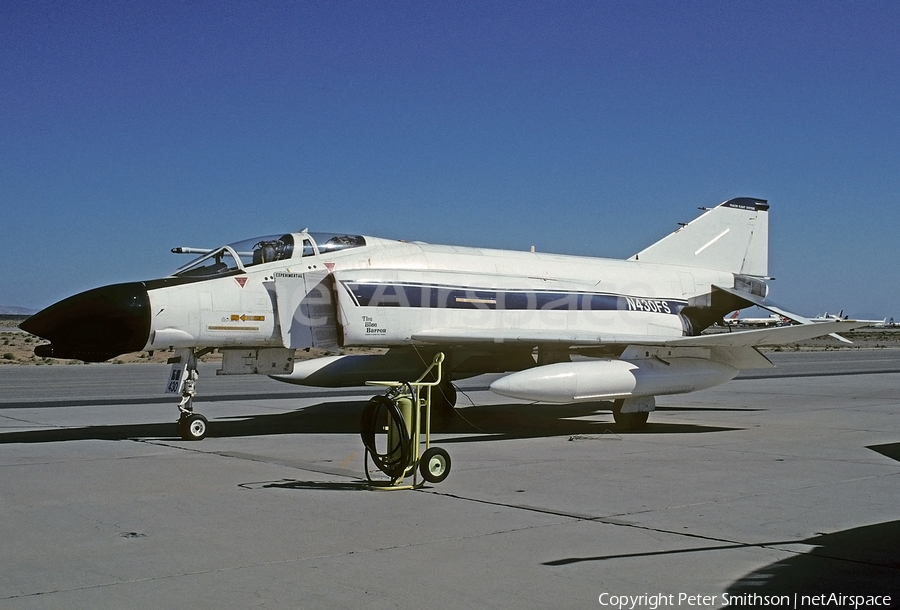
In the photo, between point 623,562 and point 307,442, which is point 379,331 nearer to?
point 307,442

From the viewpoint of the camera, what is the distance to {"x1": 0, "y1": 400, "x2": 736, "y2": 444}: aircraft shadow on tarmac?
12.6 metres

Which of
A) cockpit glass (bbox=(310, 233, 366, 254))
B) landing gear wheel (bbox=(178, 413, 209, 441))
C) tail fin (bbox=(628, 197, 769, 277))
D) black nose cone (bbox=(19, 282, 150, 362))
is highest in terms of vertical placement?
tail fin (bbox=(628, 197, 769, 277))

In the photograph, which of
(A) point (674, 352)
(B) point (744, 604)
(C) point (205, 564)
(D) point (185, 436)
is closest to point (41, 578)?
(C) point (205, 564)

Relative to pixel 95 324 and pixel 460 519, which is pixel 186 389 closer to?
pixel 95 324

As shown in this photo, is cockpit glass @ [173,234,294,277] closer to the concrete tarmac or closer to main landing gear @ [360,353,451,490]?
the concrete tarmac

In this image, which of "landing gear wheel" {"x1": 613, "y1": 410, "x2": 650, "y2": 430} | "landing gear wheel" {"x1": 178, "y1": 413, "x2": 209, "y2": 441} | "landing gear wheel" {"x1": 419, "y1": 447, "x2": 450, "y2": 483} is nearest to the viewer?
"landing gear wheel" {"x1": 419, "y1": 447, "x2": 450, "y2": 483}

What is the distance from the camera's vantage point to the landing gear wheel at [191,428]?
38.5ft

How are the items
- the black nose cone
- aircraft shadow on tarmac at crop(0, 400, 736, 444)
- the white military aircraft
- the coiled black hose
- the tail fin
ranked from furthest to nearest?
the tail fin, aircraft shadow on tarmac at crop(0, 400, 736, 444), the white military aircraft, the black nose cone, the coiled black hose

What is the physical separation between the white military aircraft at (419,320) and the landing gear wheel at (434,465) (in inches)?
139

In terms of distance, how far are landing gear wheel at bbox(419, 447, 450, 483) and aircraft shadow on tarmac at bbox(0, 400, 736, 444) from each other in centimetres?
378

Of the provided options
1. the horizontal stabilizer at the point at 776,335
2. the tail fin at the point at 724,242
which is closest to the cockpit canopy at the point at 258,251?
the horizontal stabilizer at the point at 776,335

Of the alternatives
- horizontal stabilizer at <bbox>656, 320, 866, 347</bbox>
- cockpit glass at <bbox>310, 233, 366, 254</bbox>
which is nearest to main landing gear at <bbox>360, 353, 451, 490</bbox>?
cockpit glass at <bbox>310, 233, 366, 254</bbox>

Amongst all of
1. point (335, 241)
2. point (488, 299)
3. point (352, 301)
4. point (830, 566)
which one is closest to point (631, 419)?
point (488, 299)

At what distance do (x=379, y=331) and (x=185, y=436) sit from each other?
9.98ft
